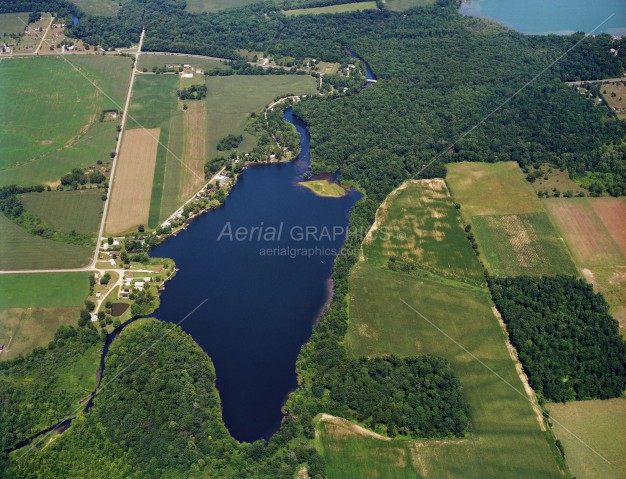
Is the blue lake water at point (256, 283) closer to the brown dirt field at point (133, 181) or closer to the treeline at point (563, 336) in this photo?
the brown dirt field at point (133, 181)

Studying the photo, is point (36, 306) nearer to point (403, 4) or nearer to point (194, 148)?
point (194, 148)

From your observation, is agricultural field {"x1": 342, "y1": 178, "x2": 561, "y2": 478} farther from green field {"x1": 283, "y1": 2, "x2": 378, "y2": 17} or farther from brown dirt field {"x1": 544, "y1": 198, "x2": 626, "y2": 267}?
green field {"x1": 283, "y1": 2, "x2": 378, "y2": 17}

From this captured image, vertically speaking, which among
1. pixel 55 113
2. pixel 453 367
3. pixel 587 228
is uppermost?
pixel 587 228

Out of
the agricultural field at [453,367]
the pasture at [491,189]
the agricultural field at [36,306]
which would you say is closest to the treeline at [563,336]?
the agricultural field at [453,367]

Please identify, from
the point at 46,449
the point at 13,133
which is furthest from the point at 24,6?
the point at 46,449

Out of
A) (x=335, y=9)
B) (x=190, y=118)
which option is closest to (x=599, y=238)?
(x=190, y=118)

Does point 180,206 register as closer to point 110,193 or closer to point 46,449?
point 110,193
